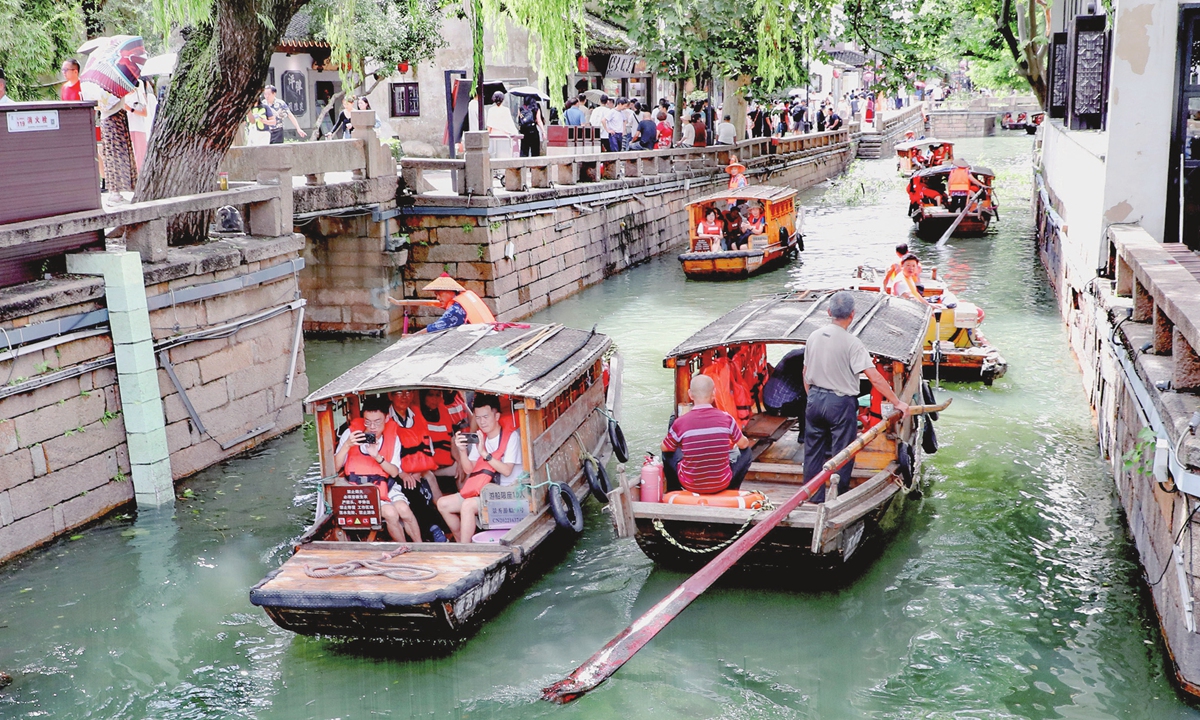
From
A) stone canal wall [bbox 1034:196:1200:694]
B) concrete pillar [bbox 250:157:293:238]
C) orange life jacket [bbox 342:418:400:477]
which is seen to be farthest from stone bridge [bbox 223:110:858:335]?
stone canal wall [bbox 1034:196:1200:694]

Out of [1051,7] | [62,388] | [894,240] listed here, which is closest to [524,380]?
[62,388]

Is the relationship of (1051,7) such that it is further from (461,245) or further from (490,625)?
(490,625)

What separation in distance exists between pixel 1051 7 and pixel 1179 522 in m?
17.1

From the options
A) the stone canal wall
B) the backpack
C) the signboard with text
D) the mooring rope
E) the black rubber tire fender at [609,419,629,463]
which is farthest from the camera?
the backpack

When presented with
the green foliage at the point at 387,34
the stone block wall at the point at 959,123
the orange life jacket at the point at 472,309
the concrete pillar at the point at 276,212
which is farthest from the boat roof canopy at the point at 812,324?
the stone block wall at the point at 959,123

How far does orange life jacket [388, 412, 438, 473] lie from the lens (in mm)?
8836

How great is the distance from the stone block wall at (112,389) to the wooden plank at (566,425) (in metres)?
3.82

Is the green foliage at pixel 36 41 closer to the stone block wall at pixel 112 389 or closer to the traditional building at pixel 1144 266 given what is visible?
the stone block wall at pixel 112 389

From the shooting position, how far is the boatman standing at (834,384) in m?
8.43

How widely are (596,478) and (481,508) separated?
163cm

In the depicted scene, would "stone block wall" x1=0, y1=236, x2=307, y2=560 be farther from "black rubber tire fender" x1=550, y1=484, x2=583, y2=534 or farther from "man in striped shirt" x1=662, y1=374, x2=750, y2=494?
"man in striped shirt" x1=662, y1=374, x2=750, y2=494

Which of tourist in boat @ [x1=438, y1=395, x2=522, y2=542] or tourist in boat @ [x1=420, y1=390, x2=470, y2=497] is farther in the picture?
tourist in boat @ [x1=420, y1=390, x2=470, y2=497]

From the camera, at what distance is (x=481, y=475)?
8562 mm

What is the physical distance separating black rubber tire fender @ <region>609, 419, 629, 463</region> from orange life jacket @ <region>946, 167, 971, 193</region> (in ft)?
57.7
